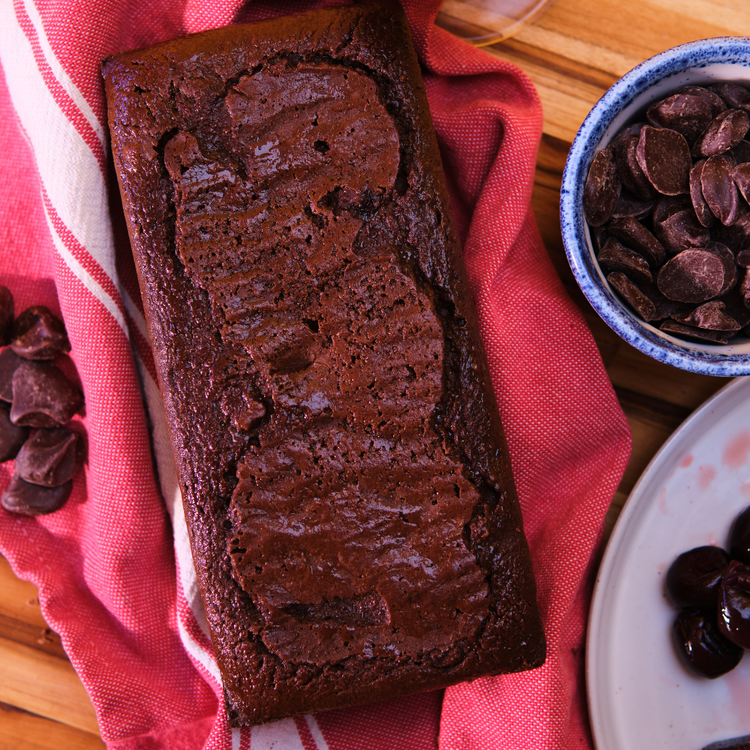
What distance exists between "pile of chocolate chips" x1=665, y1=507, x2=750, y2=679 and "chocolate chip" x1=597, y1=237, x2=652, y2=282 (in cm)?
65

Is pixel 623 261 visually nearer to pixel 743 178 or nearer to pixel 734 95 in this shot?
pixel 743 178

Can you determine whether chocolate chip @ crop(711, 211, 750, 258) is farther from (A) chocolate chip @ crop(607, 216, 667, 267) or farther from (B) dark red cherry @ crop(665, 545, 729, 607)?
(B) dark red cherry @ crop(665, 545, 729, 607)

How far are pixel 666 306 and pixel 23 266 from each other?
147cm

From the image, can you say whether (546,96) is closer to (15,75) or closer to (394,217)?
(394,217)

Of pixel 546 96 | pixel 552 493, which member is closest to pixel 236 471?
pixel 552 493

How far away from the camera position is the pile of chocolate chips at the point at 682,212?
3.90ft

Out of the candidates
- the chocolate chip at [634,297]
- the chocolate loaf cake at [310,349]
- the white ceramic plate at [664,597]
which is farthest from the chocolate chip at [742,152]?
the chocolate loaf cake at [310,349]

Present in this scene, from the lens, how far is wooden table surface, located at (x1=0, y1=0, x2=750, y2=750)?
1.48m

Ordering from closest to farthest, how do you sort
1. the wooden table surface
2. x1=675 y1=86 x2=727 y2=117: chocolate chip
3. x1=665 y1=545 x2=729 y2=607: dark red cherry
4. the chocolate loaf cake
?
the chocolate loaf cake < x1=675 y1=86 x2=727 y2=117: chocolate chip < x1=665 y1=545 x2=729 y2=607: dark red cherry < the wooden table surface

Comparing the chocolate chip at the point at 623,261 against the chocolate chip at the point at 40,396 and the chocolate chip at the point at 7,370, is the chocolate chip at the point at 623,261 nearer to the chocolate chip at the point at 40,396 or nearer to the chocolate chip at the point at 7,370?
the chocolate chip at the point at 40,396

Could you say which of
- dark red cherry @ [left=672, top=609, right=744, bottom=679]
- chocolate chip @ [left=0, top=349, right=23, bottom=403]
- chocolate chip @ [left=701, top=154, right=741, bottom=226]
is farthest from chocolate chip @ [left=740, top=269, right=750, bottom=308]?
chocolate chip @ [left=0, top=349, right=23, bottom=403]

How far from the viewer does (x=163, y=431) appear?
144cm

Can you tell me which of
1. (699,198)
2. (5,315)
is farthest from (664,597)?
(5,315)

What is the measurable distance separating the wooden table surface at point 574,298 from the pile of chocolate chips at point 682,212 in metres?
0.24
